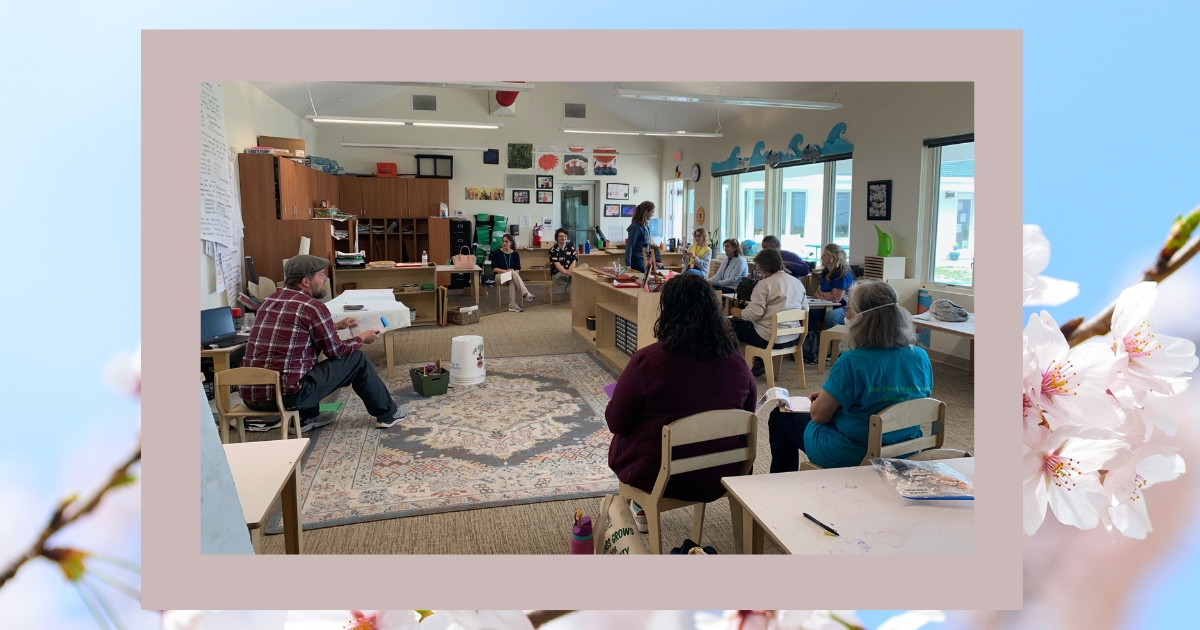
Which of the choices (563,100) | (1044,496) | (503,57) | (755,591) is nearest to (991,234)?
(1044,496)

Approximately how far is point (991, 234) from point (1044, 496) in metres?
0.40

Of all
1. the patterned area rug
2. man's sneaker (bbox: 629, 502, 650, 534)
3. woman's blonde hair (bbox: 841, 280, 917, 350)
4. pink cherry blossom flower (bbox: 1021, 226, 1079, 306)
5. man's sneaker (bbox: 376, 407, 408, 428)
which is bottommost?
man's sneaker (bbox: 376, 407, 408, 428)

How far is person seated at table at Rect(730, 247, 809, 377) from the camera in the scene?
5.16 meters

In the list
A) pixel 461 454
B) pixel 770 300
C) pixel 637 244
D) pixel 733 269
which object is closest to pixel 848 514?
pixel 461 454

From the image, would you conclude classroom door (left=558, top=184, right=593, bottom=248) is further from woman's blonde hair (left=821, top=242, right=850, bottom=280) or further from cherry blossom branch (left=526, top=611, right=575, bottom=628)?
cherry blossom branch (left=526, top=611, right=575, bottom=628)

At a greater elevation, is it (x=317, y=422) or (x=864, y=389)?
(x=864, y=389)

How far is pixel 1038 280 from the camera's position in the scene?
0.98m

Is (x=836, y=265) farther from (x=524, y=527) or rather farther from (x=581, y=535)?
(x=581, y=535)

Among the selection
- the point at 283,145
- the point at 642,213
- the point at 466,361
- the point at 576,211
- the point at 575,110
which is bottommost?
the point at 466,361

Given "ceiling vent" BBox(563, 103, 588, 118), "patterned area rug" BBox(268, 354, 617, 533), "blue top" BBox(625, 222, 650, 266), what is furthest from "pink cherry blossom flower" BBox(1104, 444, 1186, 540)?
"ceiling vent" BBox(563, 103, 588, 118)

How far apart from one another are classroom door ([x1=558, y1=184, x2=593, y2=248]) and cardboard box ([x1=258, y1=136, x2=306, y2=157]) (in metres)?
6.20

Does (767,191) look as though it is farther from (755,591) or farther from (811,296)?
(755,591)

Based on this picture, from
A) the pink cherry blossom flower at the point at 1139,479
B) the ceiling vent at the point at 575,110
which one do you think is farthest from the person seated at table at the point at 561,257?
the pink cherry blossom flower at the point at 1139,479

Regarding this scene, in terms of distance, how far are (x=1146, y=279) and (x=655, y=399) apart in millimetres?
1389
